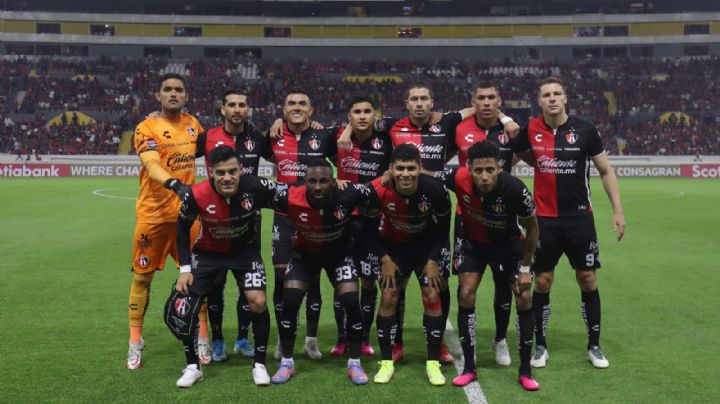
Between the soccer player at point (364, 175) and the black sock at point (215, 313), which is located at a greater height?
the soccer player at point (364, 175)

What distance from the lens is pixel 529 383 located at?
5746 mm

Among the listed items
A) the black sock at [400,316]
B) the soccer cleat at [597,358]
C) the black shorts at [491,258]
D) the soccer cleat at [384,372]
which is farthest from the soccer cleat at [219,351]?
the soccer cleat at [597,358]

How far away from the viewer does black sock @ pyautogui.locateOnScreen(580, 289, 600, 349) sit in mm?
6520

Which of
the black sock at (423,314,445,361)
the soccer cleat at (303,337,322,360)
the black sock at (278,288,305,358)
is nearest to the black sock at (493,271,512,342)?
the black sock at (423,314,445,361)

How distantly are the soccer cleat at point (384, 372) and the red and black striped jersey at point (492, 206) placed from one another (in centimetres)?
142

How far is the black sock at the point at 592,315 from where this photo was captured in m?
6.52

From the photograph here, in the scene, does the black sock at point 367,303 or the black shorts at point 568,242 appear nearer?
the black shorts at point 568,242

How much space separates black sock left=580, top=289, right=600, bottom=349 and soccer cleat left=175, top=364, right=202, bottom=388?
12.4 ft

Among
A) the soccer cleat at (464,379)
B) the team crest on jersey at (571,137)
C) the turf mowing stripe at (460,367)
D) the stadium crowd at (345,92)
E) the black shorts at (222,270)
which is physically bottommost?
the turf mowing stripe at (460,367)

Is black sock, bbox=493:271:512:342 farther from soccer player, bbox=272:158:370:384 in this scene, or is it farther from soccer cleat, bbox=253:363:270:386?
soccer cleat, bbox=253:363:270:386

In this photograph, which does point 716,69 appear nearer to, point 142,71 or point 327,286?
point 142,71

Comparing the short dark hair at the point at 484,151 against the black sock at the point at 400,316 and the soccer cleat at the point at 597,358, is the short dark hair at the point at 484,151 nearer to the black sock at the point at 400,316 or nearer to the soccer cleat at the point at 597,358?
the black sock at the point at 400,316

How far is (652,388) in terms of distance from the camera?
5.70 metres

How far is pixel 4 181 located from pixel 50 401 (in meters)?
30.4
